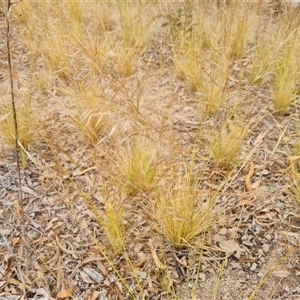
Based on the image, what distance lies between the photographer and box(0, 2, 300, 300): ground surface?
149 centimetres

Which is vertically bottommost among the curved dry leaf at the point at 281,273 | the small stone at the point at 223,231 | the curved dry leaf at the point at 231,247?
the curved dry leaf at the point at 281,273

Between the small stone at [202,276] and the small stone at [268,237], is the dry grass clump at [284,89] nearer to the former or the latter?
the small stone at [268,237]

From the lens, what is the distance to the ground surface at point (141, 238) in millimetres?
1491

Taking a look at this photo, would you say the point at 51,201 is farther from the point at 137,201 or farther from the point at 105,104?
the point at 105,104

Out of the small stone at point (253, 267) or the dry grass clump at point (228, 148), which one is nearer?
the small stone at point (253, 267)

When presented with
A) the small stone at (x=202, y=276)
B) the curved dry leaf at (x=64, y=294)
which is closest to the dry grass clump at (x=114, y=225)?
the curved dry leaf at (x=64, y=294)

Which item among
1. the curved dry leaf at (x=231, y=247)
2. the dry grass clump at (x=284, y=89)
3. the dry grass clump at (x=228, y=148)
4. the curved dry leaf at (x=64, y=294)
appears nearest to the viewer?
the curved dry leaf at (x=64, y=294)

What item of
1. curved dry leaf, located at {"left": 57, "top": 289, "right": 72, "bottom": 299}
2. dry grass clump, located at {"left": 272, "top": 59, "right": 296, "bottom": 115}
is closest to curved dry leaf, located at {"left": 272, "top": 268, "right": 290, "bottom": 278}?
curved dry leaf, located at {"left": 57, "top": 289, "right": 72, "bottom": 299}

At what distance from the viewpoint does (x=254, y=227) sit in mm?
1670

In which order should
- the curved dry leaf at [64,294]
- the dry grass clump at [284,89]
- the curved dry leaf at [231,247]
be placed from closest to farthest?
the curved dry leaf at [64,294] < the curved dry leaf at [231,247] < the dry grass clump at [284,89]

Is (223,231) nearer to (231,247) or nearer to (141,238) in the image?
(231,247)

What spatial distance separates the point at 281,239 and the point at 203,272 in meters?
0.37

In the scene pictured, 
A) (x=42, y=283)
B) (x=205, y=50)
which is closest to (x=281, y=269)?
(x=42, y=283)

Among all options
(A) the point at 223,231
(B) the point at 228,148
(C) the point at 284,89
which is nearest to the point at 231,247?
(A) the point at 223,231
